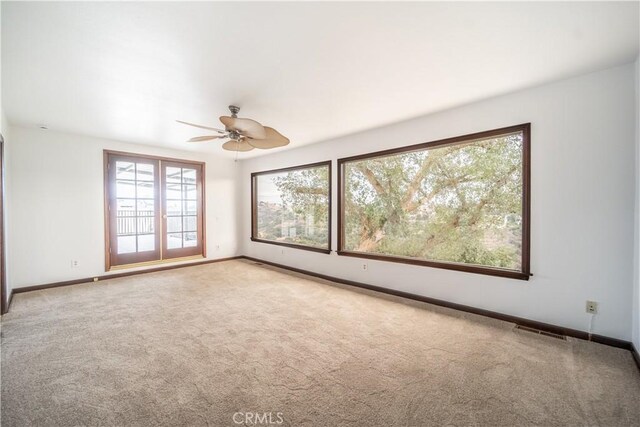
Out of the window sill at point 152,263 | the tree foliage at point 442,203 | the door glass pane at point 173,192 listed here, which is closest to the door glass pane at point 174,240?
the window sill at point 152,263

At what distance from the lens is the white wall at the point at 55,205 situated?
13.0 ft

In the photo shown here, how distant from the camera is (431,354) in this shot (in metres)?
2.29

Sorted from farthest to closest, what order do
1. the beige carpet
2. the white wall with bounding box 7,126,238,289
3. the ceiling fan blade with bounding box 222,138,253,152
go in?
the white wall with bounding box 7,126,238,289 < the ceiling fan blade with bounding box 222,138,253,152 < the beige carpet

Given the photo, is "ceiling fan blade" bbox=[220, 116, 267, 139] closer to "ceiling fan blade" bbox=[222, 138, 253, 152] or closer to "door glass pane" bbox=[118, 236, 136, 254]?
"ceiling fan blade" bbox=[222, 138, 253, 152]

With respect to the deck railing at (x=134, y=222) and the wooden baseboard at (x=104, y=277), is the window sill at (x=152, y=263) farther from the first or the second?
the deck railing at (x=134, y=222)

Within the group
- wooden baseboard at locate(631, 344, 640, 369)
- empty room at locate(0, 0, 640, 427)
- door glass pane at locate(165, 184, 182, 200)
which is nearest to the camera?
empty room at locate(0, 0, 640, 427)

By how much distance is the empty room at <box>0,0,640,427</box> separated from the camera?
5.70ft

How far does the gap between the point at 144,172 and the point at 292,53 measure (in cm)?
453

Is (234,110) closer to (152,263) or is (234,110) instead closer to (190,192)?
(190,192)

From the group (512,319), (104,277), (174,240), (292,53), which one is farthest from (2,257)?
(512,319)

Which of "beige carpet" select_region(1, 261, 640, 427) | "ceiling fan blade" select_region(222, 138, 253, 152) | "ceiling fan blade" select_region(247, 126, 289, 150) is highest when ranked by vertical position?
"ceiling fan blade" select_region(222, 138, 253, 152)

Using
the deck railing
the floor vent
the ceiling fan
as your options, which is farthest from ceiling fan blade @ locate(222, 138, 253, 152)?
the floor vent

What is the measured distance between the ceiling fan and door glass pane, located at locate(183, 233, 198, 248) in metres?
3.11

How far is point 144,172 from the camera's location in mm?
5266
